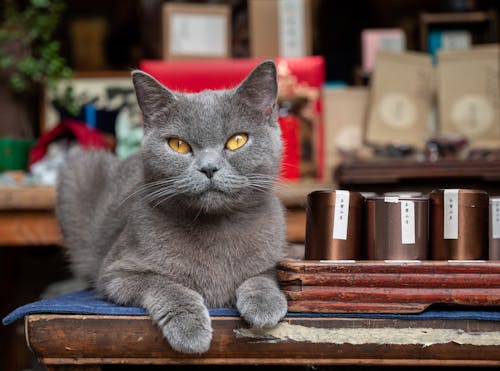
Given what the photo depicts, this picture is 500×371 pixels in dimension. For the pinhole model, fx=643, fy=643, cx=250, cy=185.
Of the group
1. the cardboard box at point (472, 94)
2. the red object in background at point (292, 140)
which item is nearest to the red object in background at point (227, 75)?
the red object in background at point (292, 140)

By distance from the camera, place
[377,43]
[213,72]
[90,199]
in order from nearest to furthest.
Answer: [90,199] → [213,72] → [377,43]

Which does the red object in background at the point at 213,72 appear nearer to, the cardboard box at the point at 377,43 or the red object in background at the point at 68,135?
the red object in background at the point at 68,135

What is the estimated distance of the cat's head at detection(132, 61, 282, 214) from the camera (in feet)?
3.60

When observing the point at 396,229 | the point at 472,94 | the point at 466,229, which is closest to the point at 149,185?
the point at 396,229

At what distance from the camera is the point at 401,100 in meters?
2.35

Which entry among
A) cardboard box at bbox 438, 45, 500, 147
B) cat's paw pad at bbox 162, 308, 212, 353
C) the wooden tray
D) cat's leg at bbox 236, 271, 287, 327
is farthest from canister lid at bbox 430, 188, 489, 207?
cardboard box at bbox 438, 45, 500, 147

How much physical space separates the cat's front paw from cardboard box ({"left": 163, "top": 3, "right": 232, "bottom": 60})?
143 cm

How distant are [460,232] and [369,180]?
0.89 m

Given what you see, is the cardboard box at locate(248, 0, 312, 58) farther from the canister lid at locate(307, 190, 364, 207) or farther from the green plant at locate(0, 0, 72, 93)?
the canister lid at locate(307, 190, 364, 207)

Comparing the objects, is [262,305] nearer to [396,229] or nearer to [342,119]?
[396,229]

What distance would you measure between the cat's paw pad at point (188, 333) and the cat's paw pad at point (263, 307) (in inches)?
2.6

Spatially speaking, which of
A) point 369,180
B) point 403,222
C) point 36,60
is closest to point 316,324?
point 403,222

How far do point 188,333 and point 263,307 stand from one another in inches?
4.8

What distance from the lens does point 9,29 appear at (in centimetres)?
236
